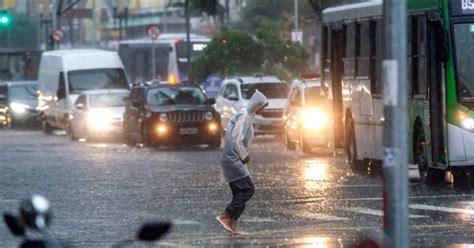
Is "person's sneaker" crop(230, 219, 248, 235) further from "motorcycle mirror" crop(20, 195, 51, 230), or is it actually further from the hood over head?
"motorcycle mirror" crop(20, 195, 51, 230)

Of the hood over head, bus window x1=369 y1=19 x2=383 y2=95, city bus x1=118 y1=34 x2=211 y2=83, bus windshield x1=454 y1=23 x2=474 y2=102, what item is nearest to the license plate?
bus window x1=369 y1=19 x2=383 y2=95

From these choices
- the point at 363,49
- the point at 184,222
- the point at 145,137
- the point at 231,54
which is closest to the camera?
the point at 184,222

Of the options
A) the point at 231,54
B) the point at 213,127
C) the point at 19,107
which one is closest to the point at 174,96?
the point at 213,127

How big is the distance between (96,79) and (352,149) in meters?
20.7

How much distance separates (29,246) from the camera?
6840 mm

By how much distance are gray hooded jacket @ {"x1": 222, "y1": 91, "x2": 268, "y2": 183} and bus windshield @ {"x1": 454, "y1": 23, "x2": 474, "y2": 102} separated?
549 cm

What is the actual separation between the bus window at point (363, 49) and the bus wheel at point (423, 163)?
2737mm

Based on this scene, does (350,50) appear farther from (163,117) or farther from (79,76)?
(79,76)

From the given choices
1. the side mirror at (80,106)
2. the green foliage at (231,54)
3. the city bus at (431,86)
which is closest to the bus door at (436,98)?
the city bus at (431,86)

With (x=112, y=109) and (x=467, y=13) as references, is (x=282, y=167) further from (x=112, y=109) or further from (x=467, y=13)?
(x=112, y=109)

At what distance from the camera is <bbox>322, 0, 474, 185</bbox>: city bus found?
72.7 feet

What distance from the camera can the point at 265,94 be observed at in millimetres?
40344

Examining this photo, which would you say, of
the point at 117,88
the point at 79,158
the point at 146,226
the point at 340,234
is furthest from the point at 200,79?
the point at 146,226

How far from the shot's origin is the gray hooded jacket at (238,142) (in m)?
17.5
